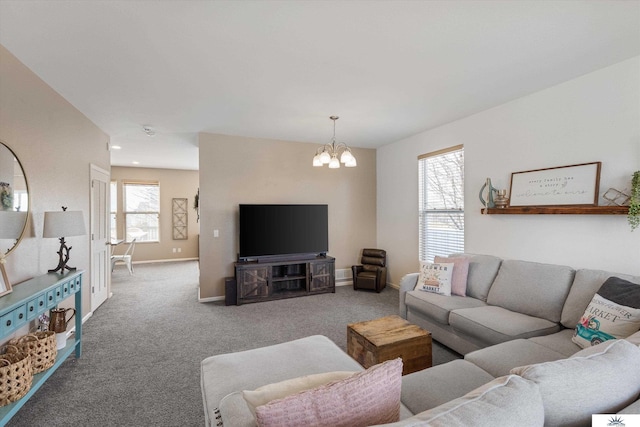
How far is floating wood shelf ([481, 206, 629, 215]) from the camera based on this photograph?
2.50 m

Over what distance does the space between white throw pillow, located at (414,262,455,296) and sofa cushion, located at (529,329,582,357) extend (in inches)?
40.6

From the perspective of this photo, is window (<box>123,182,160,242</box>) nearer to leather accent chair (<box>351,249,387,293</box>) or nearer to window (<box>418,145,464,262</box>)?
leather accent chair (<box>351,249,387,293</box>)

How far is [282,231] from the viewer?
4957 millimetres

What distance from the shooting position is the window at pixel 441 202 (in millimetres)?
4176

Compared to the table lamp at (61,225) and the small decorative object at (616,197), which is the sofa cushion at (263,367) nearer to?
the table lamp at (61,225)

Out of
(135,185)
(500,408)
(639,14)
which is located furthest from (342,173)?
(135,185)

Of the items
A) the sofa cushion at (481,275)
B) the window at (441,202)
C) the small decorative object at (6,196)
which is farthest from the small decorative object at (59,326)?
the window at (441,202)

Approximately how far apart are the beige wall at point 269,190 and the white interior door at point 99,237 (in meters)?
1.40

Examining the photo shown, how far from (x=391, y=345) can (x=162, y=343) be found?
2476mm

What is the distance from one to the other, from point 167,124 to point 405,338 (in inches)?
164

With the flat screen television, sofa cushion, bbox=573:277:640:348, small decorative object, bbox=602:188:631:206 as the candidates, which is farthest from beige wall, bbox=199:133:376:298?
sofa cushion, bbox=573:277:640:348

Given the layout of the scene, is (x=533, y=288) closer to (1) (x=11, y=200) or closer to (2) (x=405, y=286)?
(2) (x=405, y=286)

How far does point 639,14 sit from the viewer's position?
6.37 ft

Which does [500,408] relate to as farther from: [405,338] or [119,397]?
[119,397]
